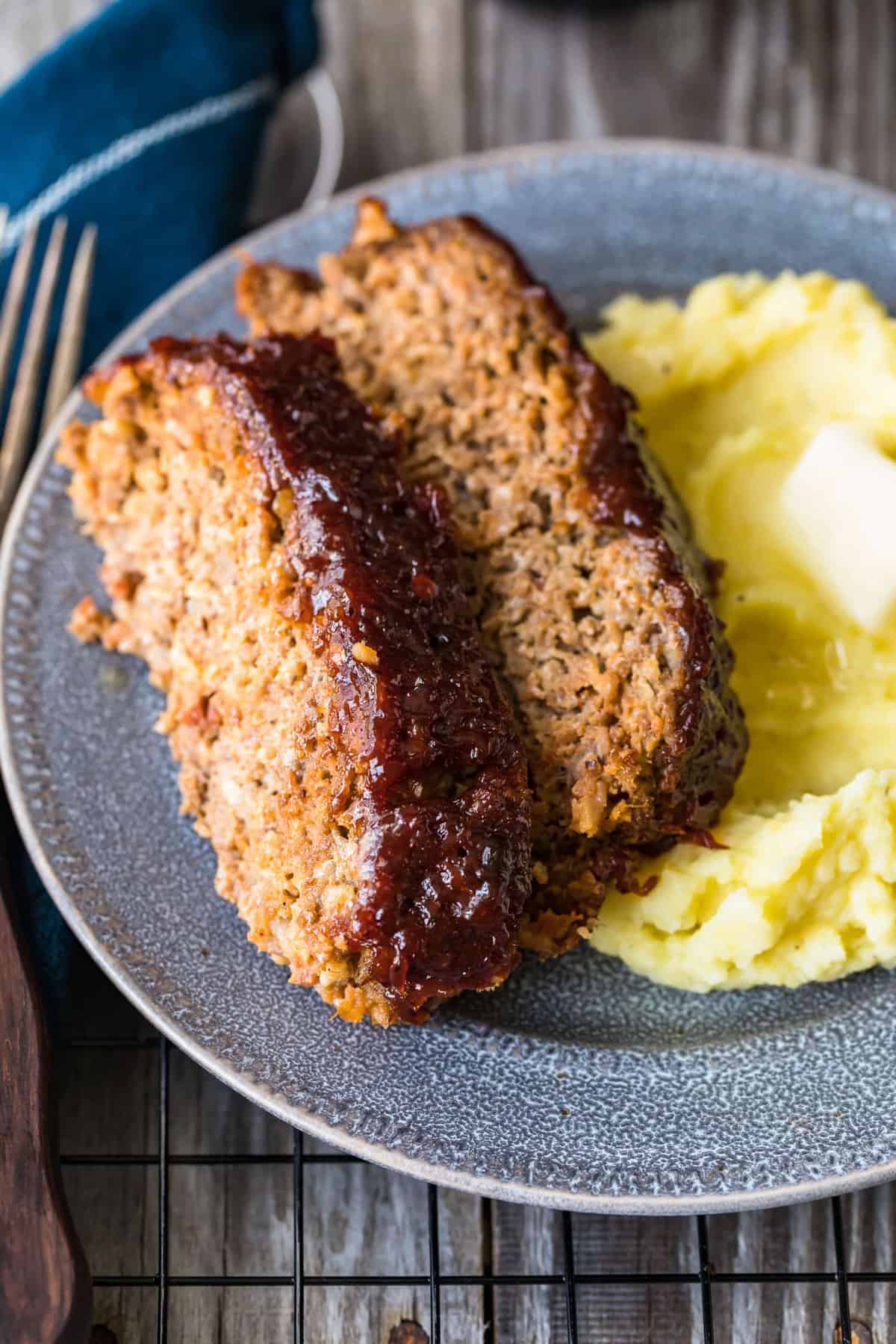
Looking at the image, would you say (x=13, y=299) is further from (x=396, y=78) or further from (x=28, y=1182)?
(x=28, y=1182)

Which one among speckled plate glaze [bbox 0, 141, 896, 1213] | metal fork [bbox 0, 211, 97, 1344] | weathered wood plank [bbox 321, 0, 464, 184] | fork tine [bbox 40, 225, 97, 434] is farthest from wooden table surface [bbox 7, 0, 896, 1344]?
weathered wood plank [bbox 321, 0, 464, 184]

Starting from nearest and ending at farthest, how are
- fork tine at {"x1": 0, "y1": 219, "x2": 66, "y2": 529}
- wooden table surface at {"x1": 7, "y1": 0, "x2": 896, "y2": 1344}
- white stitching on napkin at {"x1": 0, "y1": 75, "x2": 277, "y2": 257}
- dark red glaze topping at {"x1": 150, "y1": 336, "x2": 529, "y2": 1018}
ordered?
dark red glaze topping at {"x1": 150, "y1": 336, "x2": 529, "y2": 1018}
wooden table surface at {"x1": 7, "y1": 0, "x2": 896, "y2": 1344}
fork tine at {"x1": 0, "y1": 219, "x2": 66, "y2": 529}
white stitching on napkin at {"x1": 0, "y1": 75, "x2": 277, "y2": 257}

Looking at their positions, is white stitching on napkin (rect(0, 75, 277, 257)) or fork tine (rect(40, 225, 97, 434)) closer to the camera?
fork tine (rect(40, 225, 97, 434))

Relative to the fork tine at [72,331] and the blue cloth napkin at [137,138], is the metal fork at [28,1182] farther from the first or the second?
the blue cloth napkin at [137,138]

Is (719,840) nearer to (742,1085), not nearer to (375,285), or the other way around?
(742,1085)

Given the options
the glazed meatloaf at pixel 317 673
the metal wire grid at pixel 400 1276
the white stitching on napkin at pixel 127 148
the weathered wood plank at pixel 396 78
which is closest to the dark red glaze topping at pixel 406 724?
the glazed meatloaf at pixel 317 673

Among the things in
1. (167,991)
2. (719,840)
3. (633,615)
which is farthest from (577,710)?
(167,991)

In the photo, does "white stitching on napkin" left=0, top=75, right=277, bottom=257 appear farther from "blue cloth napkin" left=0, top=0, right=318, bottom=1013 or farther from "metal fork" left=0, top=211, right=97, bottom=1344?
"metal fork" left=0, top=211, right=97, bottom=1344
